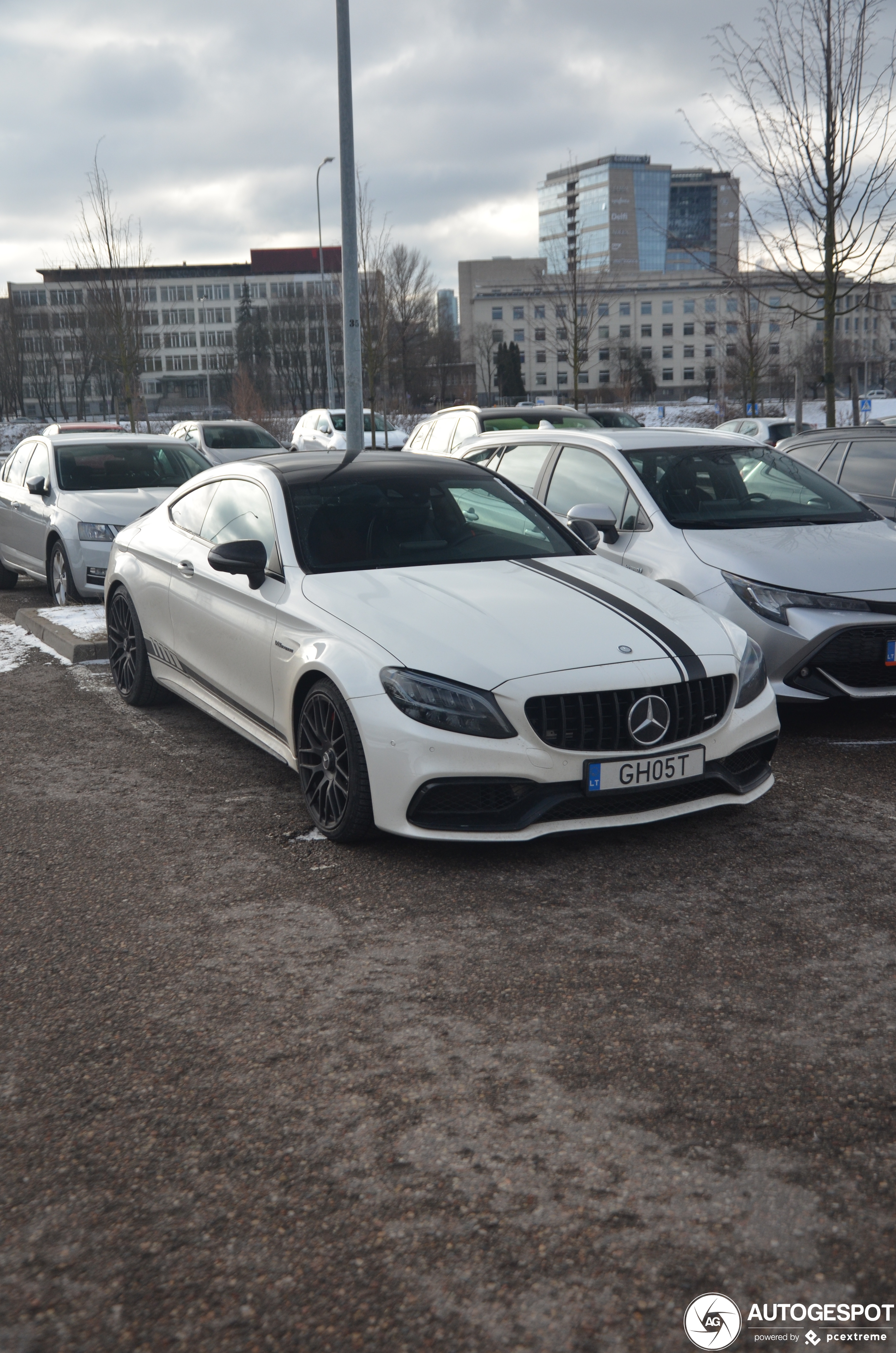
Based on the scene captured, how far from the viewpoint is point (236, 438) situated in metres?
22.3

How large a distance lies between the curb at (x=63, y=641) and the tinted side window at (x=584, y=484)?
3.08m

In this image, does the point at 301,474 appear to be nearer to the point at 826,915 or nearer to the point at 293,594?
the point at 293,594

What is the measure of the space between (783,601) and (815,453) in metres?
4.70

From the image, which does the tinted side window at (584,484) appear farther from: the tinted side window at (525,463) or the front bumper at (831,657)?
the front bumper at (831,657)

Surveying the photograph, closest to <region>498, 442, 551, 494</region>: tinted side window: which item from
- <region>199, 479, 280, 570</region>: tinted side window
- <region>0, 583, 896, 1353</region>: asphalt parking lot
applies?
<region>199, 479, 280, 570</region>: tinted side window

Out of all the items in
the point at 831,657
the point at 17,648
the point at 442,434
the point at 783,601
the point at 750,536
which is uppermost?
the point at 442,434

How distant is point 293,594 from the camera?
5023 millimetres

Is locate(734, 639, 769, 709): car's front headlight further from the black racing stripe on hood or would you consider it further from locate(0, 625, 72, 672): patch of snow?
locate(0, 625, 72, 672): patch of snow

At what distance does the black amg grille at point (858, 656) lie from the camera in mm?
5996

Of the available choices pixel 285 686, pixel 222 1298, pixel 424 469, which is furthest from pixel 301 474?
pixel 222 1298

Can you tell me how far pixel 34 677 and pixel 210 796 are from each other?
3.17 meters

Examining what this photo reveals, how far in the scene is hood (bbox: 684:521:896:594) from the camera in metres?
6.18

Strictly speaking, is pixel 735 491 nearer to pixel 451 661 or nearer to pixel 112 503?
pixel 451 661

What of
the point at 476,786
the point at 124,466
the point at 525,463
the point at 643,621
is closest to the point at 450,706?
the point at 476,786
